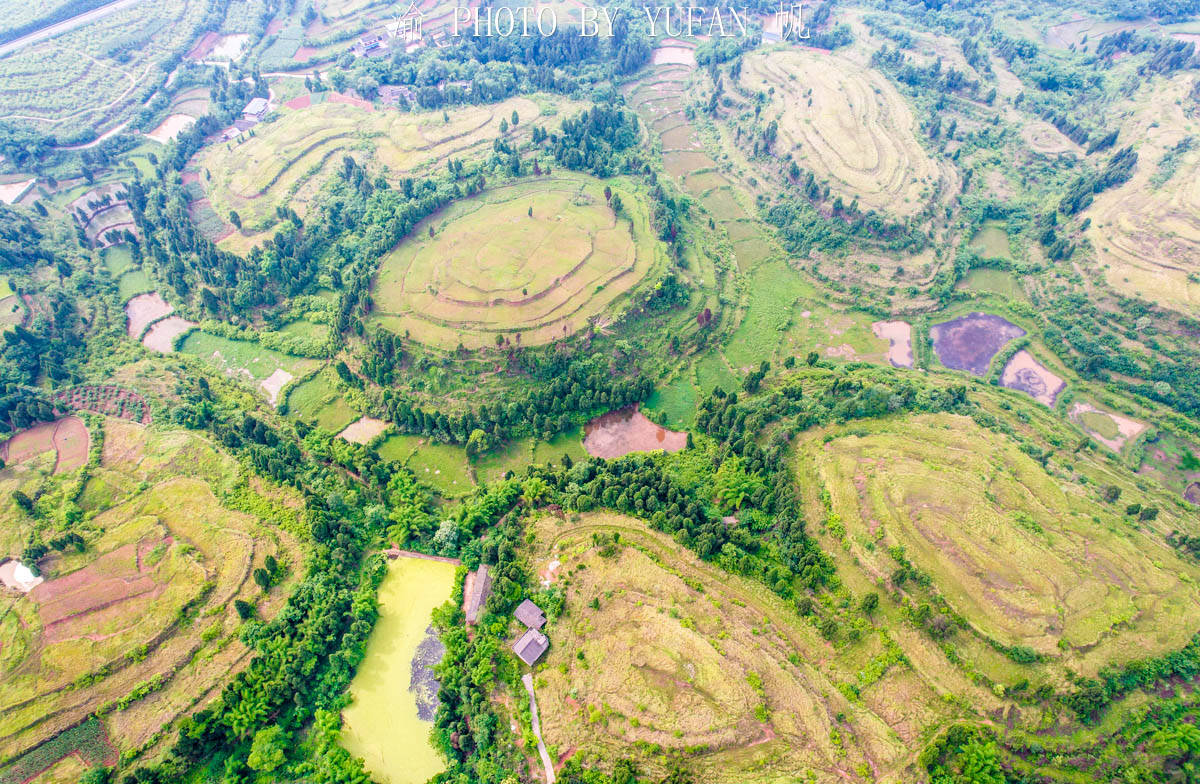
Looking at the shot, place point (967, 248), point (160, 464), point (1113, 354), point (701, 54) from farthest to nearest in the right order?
point (701, 54)
point (967, 248)
point (1113, 354)
point (160, 464)

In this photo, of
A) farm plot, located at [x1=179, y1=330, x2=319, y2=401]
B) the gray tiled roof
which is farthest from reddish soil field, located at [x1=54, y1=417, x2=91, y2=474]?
the gray tiled roof

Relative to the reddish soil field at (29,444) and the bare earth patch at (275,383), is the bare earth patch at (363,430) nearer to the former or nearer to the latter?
the bare earth patch at (275,383)

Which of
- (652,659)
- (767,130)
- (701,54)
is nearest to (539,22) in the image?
(701,54)

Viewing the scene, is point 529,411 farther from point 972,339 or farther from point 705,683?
point 972,339

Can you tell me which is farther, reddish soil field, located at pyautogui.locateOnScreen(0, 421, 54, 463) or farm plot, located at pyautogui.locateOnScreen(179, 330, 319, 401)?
farm plot, located at pyautogui.locateOnScreen(179, 330, 319, 401)

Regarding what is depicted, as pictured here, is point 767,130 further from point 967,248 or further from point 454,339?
point 454,339

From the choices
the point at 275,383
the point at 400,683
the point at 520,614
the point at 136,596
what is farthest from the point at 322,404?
the point at 520,614

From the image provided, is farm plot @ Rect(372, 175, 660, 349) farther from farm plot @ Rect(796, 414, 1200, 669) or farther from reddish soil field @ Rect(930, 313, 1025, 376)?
reddish soil field @ Rect(930, 313, 1025, 376)
